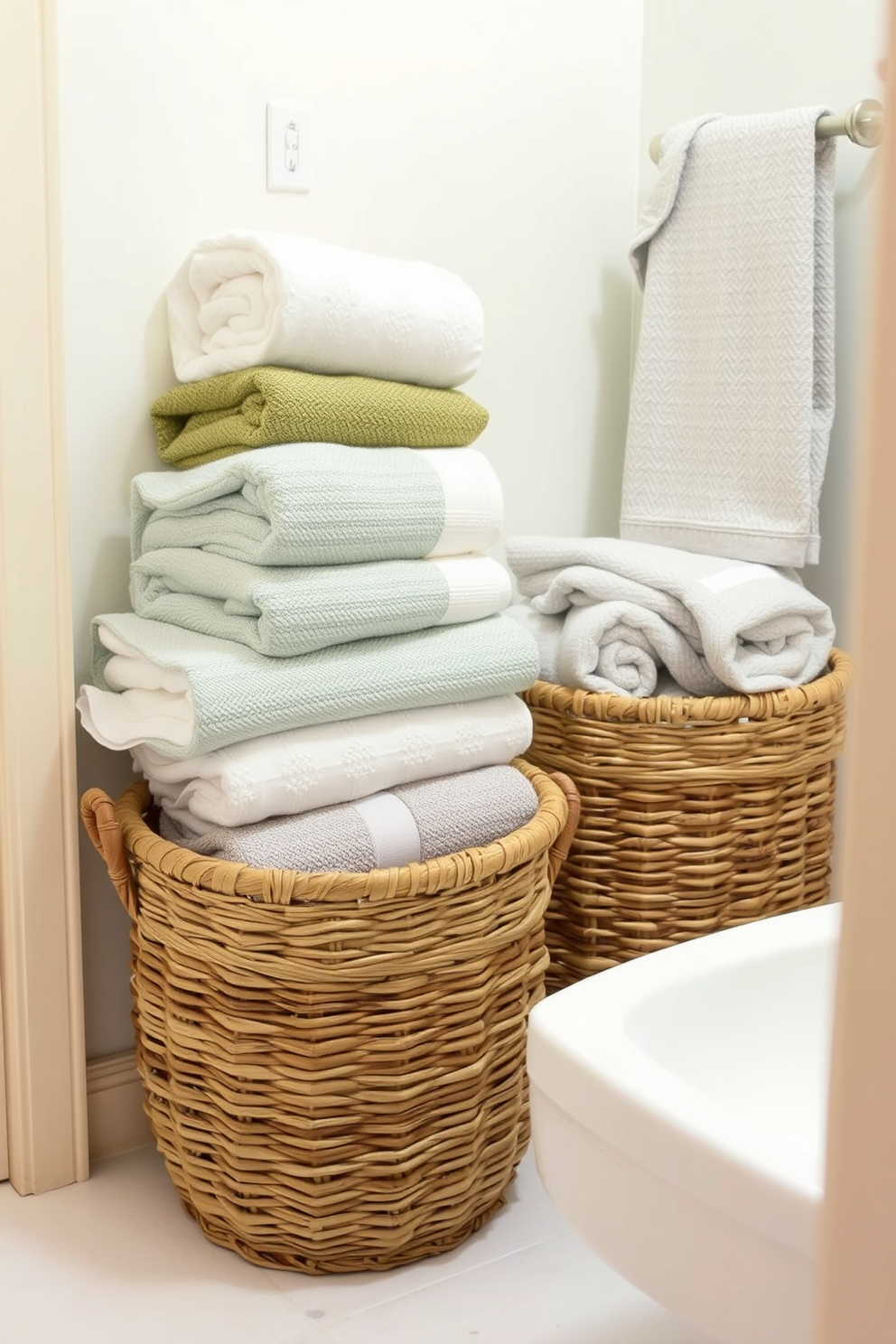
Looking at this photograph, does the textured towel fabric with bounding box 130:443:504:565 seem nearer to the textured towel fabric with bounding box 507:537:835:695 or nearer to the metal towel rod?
the textured towel fabric with bounding box 507:537:835:695

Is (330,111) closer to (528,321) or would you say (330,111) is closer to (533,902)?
(528,321)

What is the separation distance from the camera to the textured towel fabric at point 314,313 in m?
1.22

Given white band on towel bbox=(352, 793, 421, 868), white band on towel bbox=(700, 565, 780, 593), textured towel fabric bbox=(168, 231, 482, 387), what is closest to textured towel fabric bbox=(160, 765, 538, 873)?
white band on towel bbox=(352, 793, 421, 868)

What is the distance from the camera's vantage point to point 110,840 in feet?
3.90

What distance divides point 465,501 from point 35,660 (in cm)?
46

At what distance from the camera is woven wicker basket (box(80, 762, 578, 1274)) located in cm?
109

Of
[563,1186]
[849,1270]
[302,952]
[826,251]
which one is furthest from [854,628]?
[826,251]

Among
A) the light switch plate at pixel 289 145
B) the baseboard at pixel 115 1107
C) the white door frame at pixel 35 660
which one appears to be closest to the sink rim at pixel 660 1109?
the white door frame at pixel 35 660

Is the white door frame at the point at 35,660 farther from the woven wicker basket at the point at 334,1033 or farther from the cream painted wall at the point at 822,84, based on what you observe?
the cream painted wall at the point at 822,84

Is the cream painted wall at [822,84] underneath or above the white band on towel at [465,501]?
above

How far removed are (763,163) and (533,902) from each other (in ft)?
3.04

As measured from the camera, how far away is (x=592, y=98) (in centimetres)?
168

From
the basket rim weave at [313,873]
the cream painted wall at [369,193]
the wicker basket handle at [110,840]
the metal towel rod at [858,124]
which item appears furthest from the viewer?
the metal towel rod at [858,124]

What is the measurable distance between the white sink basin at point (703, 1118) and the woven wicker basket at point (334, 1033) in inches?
13.9
